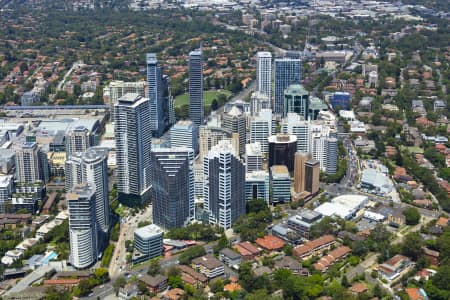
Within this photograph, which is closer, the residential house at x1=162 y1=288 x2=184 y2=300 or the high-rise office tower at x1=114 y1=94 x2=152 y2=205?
the residential house at x1=162 y1=288 x2=184 y2=300

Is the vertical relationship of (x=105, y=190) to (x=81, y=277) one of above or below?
above

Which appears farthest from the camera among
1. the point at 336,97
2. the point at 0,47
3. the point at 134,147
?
the point at 0,47

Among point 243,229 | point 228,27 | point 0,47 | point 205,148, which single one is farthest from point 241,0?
point 243,229

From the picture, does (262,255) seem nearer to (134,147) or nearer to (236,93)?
(134,147)

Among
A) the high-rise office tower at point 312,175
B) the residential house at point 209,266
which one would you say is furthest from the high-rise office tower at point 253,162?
the residential house at point 209,266

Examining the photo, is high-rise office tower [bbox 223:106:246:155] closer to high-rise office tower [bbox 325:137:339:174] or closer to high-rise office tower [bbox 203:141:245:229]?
high-rise office tower [bbox 325:137:339:174]

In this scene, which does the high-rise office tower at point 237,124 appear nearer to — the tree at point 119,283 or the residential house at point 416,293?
the tree at point 119,283

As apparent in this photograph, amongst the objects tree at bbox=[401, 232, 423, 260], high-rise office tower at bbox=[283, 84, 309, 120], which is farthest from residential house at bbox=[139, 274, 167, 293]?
high-rise office tower at bbox=[283, 84, 309, 120]
